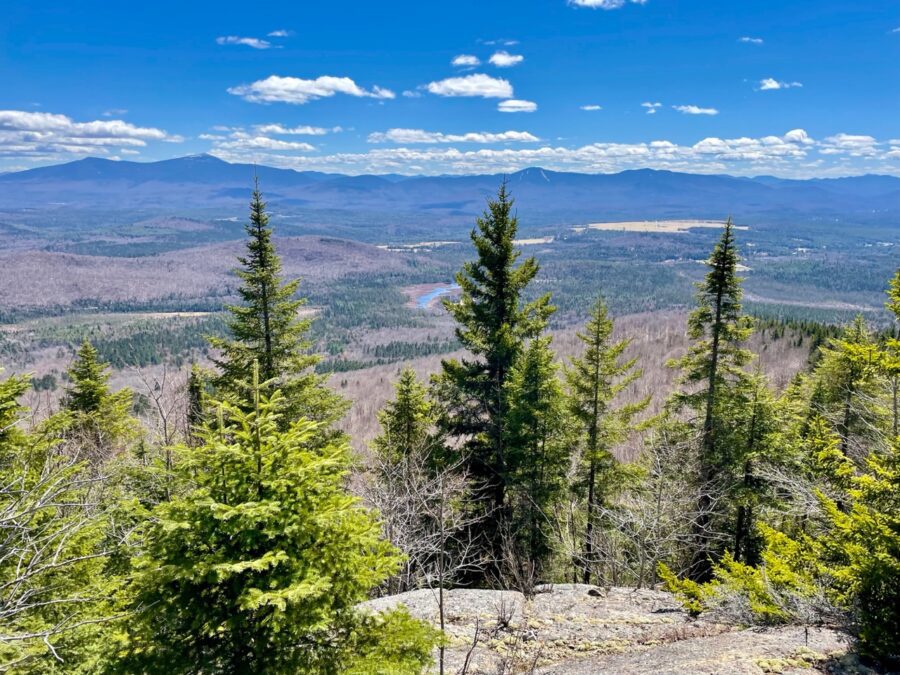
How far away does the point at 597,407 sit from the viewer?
1942cm

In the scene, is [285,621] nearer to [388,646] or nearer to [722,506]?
[388,646]

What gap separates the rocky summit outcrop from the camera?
383 inches

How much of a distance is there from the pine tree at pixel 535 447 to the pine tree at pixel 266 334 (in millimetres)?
6605

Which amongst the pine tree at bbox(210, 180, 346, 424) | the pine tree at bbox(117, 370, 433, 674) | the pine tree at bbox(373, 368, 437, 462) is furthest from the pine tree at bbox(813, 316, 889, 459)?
the pine tree at bbox(117, 370, 433, 674)

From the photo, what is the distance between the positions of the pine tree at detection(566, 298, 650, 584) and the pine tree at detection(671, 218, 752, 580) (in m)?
2.77

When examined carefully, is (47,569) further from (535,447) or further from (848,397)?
(848,397)

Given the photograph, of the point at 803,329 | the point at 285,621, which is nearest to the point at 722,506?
the point at 285,621

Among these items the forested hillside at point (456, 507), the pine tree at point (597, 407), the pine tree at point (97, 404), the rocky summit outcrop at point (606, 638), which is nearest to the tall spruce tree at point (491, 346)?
the forested hillside at point (456, 507)

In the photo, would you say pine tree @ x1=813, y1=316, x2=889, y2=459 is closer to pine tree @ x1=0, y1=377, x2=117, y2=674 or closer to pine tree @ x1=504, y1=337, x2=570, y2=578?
pine tree @ x1=504, y1=337, x2=570, y2=578

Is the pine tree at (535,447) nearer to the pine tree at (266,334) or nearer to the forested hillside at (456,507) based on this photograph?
the forested hillside at (456,507)

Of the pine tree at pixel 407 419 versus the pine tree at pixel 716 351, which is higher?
the pine tree at pixel 716 351

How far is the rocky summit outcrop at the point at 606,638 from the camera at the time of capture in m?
9.73

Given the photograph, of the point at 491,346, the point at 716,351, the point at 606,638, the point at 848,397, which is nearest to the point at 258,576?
the point at 606,638

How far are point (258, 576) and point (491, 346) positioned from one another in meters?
13.0
